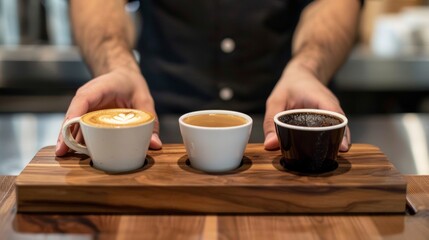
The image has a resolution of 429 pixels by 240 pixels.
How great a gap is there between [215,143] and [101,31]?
0.75 m

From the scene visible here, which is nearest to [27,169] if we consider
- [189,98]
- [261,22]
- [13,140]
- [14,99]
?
[13,140]

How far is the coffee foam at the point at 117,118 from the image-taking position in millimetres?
1059

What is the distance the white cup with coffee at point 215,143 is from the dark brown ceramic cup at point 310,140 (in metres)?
0.08

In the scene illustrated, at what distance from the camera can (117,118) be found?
1.09m

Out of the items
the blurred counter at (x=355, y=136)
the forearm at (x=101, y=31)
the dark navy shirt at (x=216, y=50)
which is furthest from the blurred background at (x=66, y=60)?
the forearm at (x=101, y=31)

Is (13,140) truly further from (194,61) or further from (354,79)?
(354,79)

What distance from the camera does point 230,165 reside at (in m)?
1.09

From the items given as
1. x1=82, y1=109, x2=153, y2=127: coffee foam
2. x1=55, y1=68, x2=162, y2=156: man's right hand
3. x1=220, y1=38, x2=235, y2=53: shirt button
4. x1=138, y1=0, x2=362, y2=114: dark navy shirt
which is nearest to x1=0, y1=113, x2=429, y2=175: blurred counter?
x1=138, y1=0, x2=362, y2=114: dark navy shirt

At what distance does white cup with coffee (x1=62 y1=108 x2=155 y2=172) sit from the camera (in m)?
1.04

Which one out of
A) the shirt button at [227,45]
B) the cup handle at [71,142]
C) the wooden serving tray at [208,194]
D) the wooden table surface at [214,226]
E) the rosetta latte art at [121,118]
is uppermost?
the shirt button at [227,45]

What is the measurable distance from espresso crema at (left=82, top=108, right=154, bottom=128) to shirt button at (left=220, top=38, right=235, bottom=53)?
2.47ft

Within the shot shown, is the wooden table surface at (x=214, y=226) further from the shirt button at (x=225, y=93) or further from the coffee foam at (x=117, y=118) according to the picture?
the shirt button at (x=225, y=93)

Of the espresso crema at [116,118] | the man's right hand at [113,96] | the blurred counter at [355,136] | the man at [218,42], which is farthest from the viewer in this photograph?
the man at [218,42]

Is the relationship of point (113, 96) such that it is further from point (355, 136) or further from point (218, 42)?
point (355, 136)
